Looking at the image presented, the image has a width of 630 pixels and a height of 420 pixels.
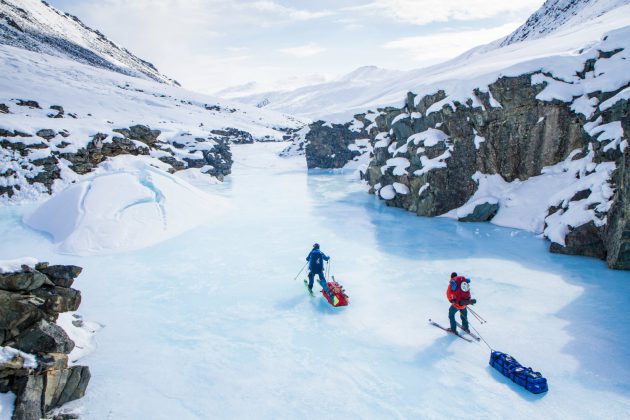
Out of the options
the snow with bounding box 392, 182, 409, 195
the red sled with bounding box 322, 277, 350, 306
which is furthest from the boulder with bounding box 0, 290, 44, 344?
the snow with bounding box 392, 182, 409, 195

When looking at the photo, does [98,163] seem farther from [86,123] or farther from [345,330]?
[345,330]

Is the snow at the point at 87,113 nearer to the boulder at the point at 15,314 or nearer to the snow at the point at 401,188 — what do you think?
the snow at the point at 401,188

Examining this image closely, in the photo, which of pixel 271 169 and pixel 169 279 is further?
pixel 271 169

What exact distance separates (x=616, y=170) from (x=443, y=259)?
8631 millimetres

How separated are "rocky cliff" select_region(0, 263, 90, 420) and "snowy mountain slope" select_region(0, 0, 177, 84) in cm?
12431

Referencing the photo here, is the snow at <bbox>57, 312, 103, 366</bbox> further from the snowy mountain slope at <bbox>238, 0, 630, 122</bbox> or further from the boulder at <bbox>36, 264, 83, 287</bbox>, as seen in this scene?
the snowy mountain slope at <bbox>238, 0, 630, 122</bbox>

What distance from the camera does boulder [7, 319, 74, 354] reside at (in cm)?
746

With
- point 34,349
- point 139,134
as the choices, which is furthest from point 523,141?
point 139,134

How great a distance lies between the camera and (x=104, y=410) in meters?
7.50

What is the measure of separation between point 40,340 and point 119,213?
1372 cm

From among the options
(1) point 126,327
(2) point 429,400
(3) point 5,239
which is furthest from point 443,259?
(3) point 5,239

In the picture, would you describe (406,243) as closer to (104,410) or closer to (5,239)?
(104,410)

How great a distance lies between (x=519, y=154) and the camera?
995 inches

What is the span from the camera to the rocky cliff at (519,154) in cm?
1864
